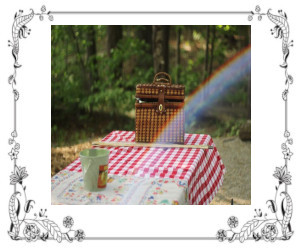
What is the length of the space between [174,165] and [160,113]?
559 mm

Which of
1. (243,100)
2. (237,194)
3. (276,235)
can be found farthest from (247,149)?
(276,235)

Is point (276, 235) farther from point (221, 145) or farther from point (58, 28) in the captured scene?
point (58, 28)

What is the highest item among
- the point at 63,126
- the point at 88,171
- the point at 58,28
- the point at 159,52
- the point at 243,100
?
the point at 58,28

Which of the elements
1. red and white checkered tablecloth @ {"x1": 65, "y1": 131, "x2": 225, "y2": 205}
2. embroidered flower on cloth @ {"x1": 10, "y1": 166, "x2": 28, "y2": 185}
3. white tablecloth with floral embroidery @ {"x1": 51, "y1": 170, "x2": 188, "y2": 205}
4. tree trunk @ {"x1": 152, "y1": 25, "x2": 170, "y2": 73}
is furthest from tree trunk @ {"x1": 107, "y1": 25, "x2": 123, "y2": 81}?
white tablecloth with floral embroidery @ {"x1": 51, "y1": 170, "x2": 188, "y2": 205}

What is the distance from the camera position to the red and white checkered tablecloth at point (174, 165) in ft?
7.59

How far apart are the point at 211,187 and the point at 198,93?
5081mm

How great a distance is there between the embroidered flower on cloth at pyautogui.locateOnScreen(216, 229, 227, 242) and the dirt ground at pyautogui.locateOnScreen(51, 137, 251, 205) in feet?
6.97

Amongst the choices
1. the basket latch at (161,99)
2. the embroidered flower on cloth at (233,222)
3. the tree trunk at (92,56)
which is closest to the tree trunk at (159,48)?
the tree trunk at (92,56)

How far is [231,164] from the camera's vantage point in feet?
17.8

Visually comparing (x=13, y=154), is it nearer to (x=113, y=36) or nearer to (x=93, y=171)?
(x=93, y=171)

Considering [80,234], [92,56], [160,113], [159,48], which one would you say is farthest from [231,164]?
[80,234]

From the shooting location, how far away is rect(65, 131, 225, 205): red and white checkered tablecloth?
2314 millimetres

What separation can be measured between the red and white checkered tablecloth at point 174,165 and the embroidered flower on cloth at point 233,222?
0.22 metres

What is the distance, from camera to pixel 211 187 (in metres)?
2.83
